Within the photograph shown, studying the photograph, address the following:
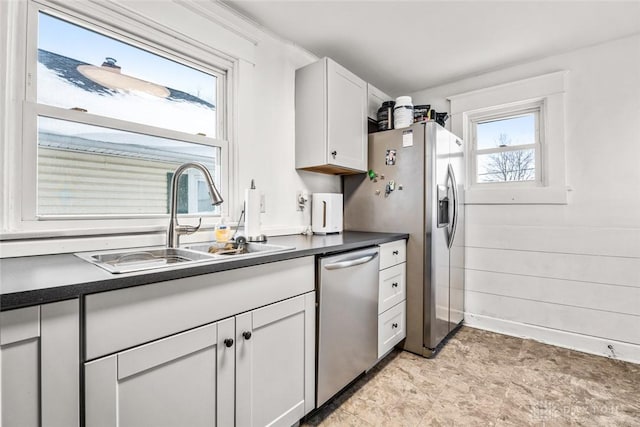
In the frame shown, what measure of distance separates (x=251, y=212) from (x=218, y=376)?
0.92 metres

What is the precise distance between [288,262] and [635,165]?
2.61 m

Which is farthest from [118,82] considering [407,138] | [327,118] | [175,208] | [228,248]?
[407,138]

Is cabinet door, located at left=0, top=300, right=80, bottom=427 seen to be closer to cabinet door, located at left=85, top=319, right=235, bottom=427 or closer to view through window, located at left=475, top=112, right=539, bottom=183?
cabinet door, located at left=85, top=319, right=235, bottom=427

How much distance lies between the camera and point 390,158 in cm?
238

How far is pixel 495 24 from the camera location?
2059 mm

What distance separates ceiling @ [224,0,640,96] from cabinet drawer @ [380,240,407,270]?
152 cm

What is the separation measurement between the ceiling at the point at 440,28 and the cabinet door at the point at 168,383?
1.90 m

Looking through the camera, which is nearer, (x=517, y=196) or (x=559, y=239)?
(x=559, y=239)

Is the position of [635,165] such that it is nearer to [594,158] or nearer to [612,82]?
[594,158]

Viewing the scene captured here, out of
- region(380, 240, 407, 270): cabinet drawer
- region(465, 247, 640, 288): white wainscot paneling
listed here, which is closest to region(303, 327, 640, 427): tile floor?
region(465, 247, 640, 288): white wainscot paneling

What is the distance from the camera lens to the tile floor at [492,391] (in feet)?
5.11

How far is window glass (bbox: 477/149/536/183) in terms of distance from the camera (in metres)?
2.63

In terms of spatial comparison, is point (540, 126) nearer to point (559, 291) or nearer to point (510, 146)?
point (510, 146)

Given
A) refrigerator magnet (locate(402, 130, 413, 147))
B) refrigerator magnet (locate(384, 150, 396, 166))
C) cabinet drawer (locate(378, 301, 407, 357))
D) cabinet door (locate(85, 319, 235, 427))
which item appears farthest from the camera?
refrigerator magnet (locate(384, 150, 396, 166))
